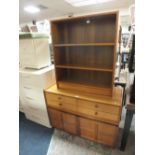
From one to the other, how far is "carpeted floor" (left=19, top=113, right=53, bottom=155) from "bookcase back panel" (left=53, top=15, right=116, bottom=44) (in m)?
1.35

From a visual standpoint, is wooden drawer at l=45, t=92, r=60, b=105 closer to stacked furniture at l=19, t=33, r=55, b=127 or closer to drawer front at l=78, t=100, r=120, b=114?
stacked furniture at l=19, t=33, r=55, b=127

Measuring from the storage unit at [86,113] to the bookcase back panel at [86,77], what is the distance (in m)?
0.16

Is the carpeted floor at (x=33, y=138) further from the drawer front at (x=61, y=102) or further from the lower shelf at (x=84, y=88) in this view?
the lower shelf at (x=84, y=88)

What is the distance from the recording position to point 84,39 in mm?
Answer: 1574

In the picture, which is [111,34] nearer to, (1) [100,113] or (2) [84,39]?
(2) [84,39]

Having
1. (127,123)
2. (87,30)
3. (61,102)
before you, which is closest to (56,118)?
(61,102)

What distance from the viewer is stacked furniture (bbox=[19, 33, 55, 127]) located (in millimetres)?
1753

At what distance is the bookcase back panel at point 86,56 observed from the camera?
151 centimetres

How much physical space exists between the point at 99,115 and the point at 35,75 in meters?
0.98

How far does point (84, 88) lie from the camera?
1.64m
